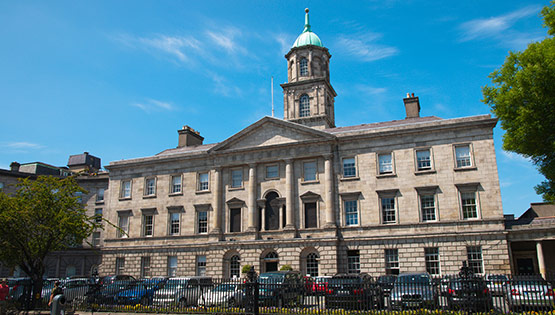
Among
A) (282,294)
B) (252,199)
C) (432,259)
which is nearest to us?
(282,294)

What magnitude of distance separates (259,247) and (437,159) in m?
16.0

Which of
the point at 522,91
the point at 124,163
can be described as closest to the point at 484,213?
the point at 522,91

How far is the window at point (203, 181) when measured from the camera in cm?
4244

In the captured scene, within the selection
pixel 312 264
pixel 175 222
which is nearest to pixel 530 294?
pixel 312 264

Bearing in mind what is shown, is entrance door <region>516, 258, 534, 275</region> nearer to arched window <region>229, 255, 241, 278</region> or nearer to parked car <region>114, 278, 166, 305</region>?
arched window <region>229, 255, 241, 278</region>

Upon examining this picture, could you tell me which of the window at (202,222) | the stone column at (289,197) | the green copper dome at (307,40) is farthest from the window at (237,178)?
the green copper dome at (307,40)

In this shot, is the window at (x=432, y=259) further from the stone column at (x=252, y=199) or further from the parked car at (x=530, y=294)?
the parked car at (x=530, y=294)

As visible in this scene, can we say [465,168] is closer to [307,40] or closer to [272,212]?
[272,212]

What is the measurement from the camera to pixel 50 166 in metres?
66.4

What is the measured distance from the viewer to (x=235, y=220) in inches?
1593

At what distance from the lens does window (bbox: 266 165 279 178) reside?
40000 millimetres

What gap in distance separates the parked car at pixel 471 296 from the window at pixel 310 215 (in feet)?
66.8

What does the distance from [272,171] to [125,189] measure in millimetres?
16069

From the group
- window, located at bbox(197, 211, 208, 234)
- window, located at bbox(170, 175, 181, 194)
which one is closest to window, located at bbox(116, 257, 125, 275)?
window, located at bbox(170, 175, 181, 194)
